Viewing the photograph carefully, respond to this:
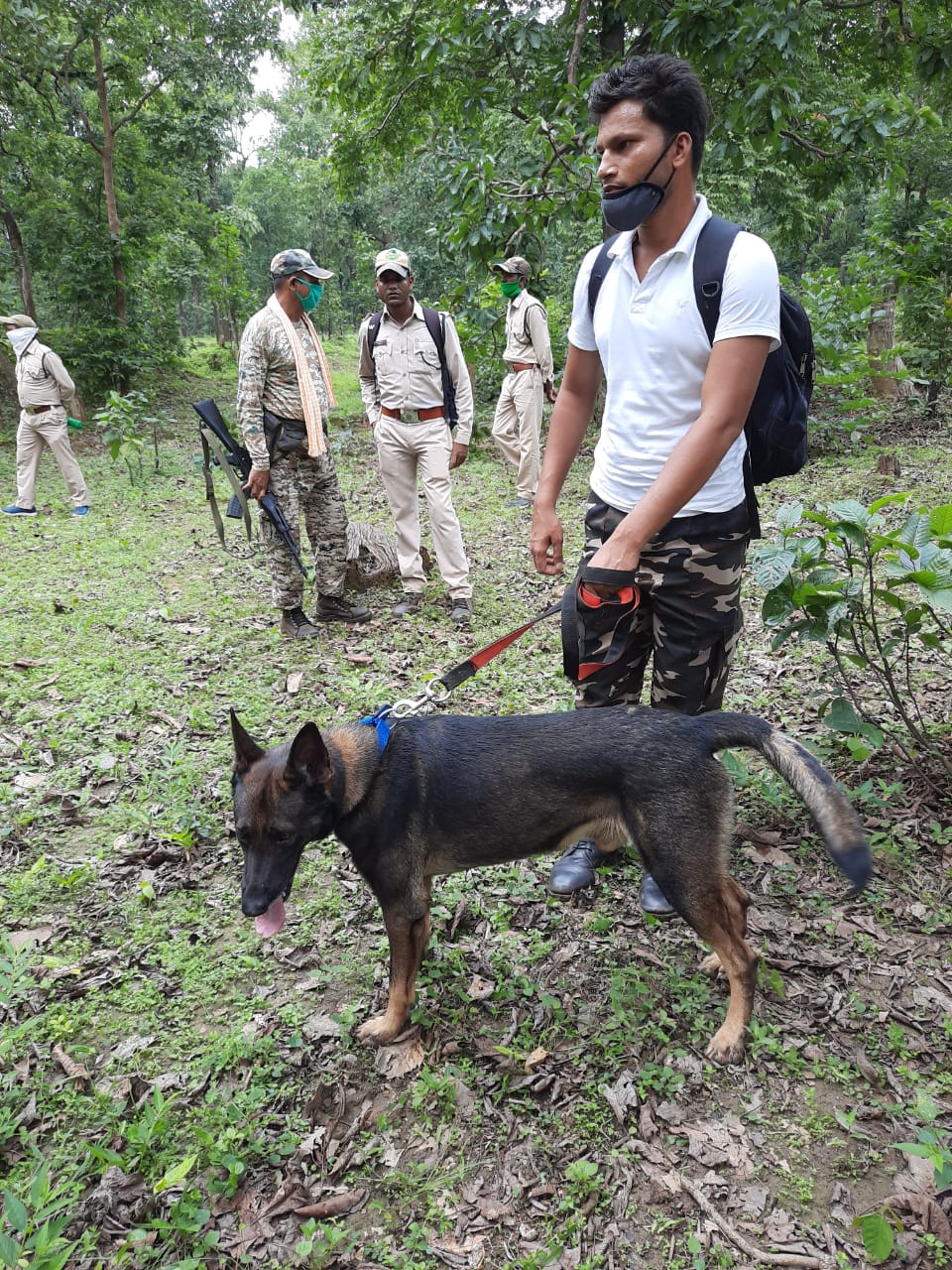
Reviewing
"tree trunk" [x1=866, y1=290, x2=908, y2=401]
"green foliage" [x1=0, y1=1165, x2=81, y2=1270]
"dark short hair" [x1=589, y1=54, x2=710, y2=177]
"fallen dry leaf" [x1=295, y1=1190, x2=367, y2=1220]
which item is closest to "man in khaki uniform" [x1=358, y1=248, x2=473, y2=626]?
"dark short hair" [x1=589, y1=54, x2=710, y2=177]

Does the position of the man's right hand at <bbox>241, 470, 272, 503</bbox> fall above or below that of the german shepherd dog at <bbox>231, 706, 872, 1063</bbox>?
above

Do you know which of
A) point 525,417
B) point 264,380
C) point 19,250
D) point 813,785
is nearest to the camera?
point 813,785

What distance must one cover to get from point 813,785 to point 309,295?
5.36 m

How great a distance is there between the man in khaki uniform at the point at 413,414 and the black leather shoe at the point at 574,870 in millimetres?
3314

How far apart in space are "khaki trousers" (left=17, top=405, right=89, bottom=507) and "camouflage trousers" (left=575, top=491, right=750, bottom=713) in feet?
33.7

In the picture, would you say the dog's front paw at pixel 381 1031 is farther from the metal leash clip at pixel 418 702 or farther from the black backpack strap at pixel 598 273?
the black backpack strap at pixel 598 273

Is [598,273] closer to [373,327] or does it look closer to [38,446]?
Answer: [373,327]

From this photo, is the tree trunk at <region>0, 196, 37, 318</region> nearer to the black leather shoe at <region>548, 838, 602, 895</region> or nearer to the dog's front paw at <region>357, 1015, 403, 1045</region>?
the black leather shoe at <region>548, 838, 602, 895</region>

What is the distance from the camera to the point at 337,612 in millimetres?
6633

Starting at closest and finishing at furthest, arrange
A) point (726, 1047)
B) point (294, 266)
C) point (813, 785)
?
point (813, 785) < point (726, 1047) < point (294, 266)

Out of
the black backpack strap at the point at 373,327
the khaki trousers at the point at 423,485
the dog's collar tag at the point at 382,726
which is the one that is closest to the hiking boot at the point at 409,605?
the khaki trousers at the point at 423,485

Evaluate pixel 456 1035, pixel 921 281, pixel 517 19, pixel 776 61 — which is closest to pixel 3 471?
pixel 517 19

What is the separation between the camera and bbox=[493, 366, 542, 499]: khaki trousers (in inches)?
386

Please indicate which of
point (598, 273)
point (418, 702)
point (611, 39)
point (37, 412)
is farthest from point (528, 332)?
point (418, 702)
